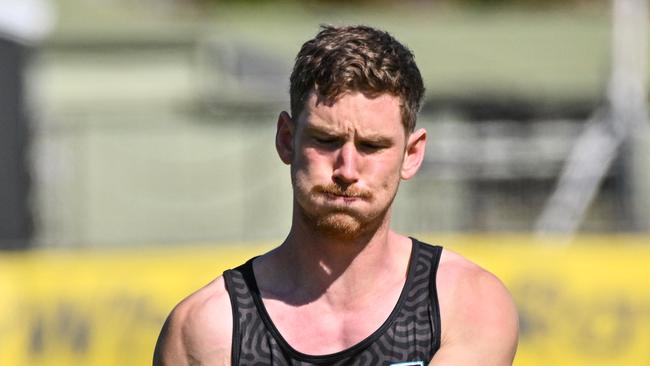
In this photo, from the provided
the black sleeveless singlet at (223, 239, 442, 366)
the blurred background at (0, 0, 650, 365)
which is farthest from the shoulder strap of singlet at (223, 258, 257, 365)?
the blurred background at (0, 0, 650, 365)

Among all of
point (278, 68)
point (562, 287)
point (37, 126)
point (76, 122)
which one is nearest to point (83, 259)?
point (562, 287)

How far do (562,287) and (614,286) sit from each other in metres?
0.38

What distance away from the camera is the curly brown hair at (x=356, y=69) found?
10.5 ft

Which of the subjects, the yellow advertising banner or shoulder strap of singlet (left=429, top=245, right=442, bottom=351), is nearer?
shoulder strap of singlet (left=429, top=245, right=442, bottom=351)

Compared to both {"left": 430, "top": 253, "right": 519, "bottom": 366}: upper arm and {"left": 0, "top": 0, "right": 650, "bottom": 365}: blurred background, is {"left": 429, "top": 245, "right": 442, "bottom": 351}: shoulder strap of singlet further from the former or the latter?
{"left": 0, "top": 0, "right": 650, "bottom": 365}: blurred background

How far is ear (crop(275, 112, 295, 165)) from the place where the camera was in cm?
337

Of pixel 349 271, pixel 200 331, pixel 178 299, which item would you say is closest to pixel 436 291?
pixel 349 271

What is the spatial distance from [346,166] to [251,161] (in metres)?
13.4

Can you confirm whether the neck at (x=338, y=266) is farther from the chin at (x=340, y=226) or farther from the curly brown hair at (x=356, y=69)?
the curly brown hair at (x=356, y=69)

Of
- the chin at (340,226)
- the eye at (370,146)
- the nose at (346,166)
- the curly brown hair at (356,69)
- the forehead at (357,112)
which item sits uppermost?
the curly brown hair at (356,69)

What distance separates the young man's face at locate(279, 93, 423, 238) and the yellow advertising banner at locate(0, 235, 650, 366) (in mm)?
6704

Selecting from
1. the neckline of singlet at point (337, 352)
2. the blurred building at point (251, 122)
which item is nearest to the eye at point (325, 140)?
the neckline of singlet at point (337, 352)

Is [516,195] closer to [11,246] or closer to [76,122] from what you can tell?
[76,122]

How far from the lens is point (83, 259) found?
10.3m
